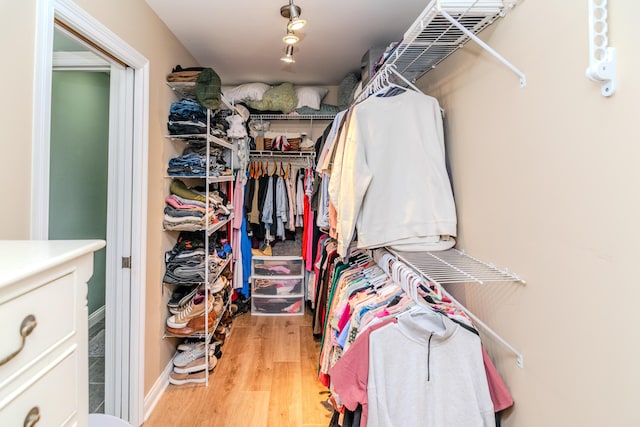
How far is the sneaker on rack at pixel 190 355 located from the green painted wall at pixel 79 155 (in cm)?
123

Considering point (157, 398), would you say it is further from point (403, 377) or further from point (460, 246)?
point (460, 246)

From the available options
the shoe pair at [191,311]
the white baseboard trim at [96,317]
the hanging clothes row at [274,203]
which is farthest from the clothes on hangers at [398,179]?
the white baseboard trim at [96,317]

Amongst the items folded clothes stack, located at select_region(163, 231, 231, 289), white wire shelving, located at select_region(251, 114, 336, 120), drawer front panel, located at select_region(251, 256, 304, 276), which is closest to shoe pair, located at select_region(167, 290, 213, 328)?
folded clothes stack, located at select_region(163, 231, 231, 289)

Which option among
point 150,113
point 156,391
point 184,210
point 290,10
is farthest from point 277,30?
point 156,391

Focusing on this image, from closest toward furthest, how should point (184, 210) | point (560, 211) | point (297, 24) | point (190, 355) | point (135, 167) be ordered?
point (560, 211)
point (297, 24)
point (135, 167)
point (184, 210)
point (190, 355)

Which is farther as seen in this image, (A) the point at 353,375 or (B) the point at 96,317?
(B) the point at 96,317

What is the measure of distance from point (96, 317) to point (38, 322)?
2.98 metres

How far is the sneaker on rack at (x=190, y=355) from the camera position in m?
2.34

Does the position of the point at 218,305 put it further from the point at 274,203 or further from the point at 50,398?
the point at 50,398

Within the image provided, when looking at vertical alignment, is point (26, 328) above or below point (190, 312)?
above

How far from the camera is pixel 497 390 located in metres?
1.15

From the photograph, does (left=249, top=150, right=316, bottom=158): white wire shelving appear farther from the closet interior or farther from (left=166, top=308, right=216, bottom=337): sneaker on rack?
(left=166, top=308, right=216, bottom=337): sneaker on rack

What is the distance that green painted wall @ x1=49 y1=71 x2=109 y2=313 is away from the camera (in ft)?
8.80

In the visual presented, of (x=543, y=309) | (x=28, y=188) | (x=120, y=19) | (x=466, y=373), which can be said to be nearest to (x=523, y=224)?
(x=543, y=309)
